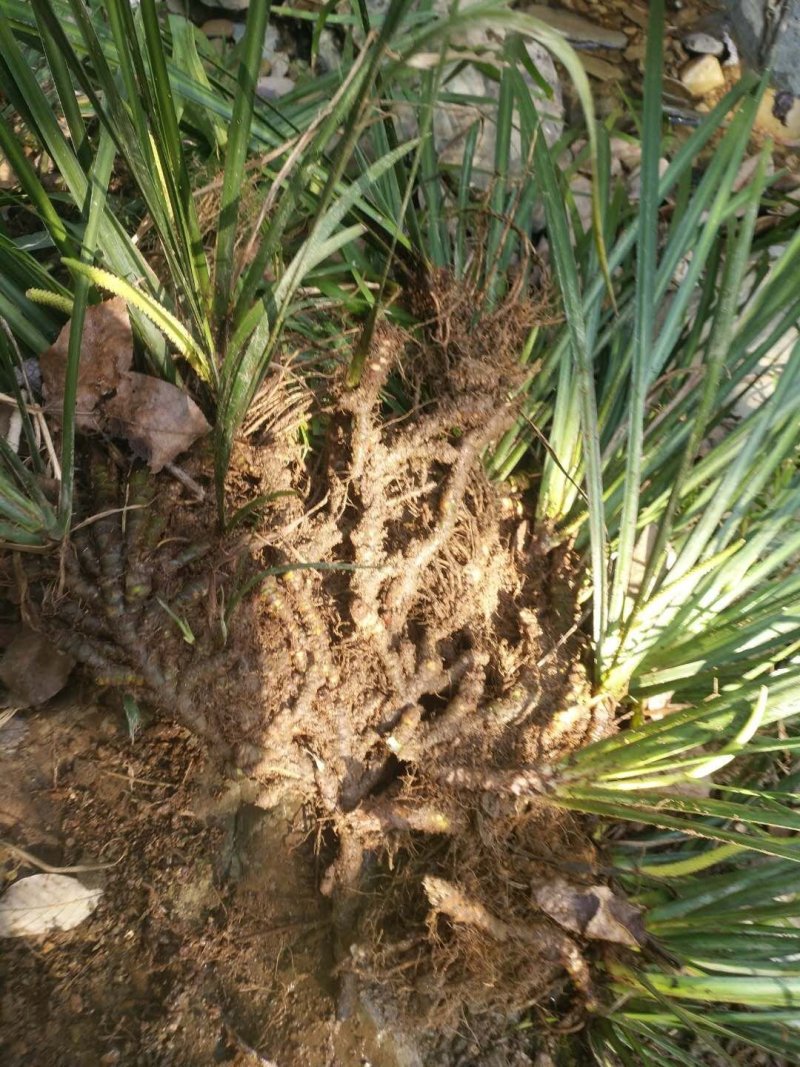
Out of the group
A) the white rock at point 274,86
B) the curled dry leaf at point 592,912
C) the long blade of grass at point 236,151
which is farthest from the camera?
the white rock at point 274,86

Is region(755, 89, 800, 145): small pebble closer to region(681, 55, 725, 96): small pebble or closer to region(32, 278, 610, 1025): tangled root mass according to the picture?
region(681, 55, 725, 96): small pebble

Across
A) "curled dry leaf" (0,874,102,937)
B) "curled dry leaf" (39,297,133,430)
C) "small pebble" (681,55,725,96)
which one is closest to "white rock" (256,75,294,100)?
"curled dry leaf" (39,297,133,430)

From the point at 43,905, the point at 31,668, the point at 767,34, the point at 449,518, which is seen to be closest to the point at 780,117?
the point at 767,34

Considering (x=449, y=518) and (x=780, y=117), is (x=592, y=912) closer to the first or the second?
(x=449, y=518)

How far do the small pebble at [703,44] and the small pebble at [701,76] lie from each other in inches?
0.7

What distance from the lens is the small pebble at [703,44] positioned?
1.87 metres

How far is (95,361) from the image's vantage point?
0.89 m

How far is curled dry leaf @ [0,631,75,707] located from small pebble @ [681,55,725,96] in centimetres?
194

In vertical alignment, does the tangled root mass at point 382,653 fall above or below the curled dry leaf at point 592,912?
above

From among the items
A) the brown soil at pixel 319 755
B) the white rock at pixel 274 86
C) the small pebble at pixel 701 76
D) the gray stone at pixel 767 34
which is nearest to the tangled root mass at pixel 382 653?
the brown soil at pixel 319 755

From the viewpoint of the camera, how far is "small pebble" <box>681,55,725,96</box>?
6.07 feet

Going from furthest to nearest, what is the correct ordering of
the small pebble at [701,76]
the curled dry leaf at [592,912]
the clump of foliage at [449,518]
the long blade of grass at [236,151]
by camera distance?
the small pebble at [701,76], the curled dry leaf at [592,912], the clump of foliage at [449,518], the long blade of grass at [236,151]

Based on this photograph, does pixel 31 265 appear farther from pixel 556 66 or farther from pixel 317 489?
pixel 556 66

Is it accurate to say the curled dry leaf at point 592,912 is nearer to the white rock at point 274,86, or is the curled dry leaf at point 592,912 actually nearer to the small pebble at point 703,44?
the white rock at point 274,86
